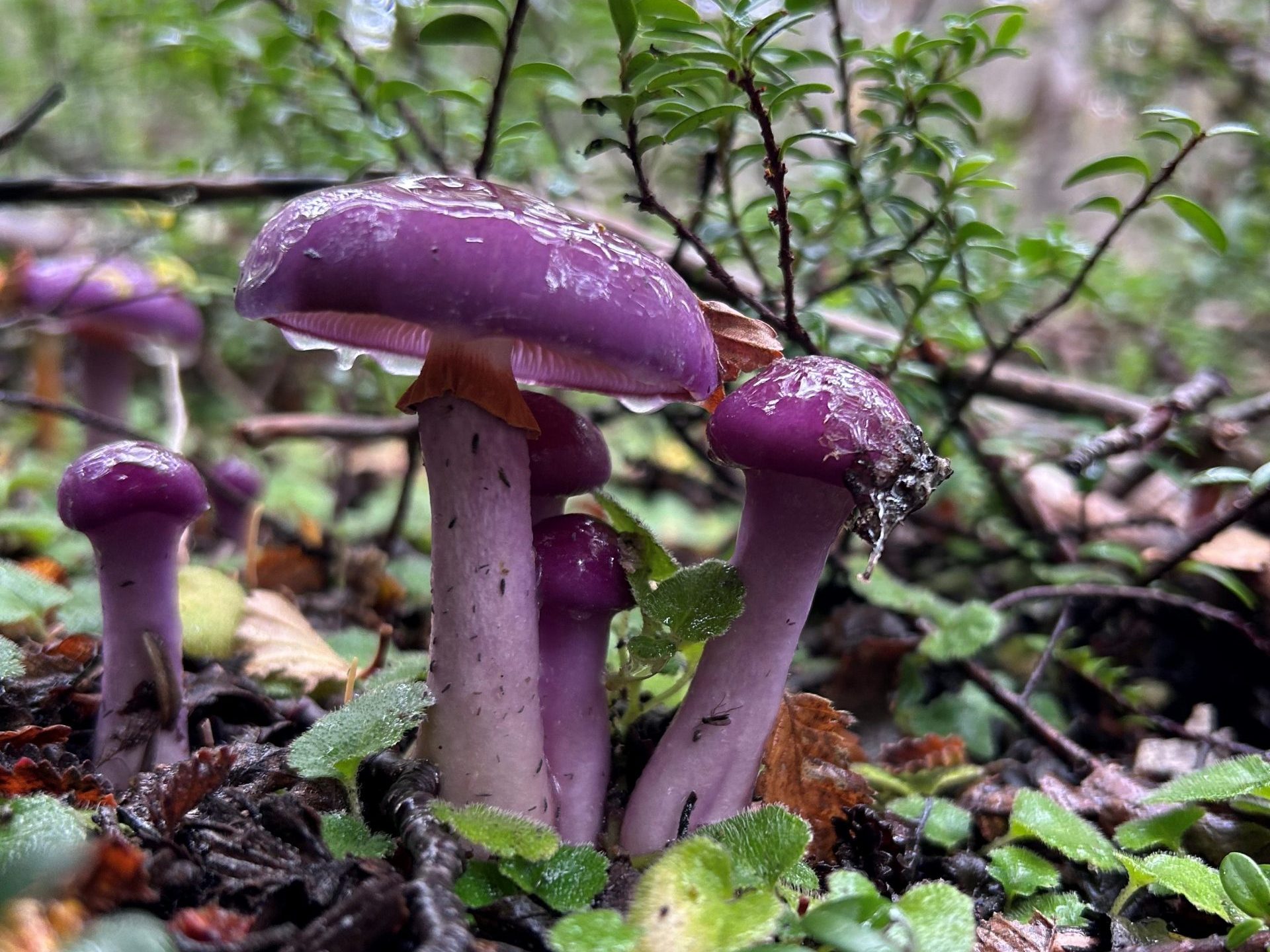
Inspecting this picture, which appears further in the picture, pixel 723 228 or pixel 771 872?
pixel 723 228

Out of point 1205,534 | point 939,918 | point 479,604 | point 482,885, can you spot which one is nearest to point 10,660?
point 479,604

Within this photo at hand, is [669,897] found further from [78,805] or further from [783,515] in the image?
[78,805]

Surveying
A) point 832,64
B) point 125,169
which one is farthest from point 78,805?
point 125,169

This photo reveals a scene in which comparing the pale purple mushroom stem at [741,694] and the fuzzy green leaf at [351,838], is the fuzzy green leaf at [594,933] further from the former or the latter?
the pale purple mushroom stem at [741,694]

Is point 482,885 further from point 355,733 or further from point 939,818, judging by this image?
point 939,818

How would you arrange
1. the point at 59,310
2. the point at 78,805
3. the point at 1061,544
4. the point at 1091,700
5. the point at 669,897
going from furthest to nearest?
the point at 59,310 < the point at 1061,544 < the point at 1091,700 < the point at 78,805 < the point at 669,897

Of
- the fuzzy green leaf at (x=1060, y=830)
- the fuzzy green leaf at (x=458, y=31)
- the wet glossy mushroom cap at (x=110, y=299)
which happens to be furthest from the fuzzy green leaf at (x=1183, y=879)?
the wet glossy mushroom cap at (x=110, y=299)
